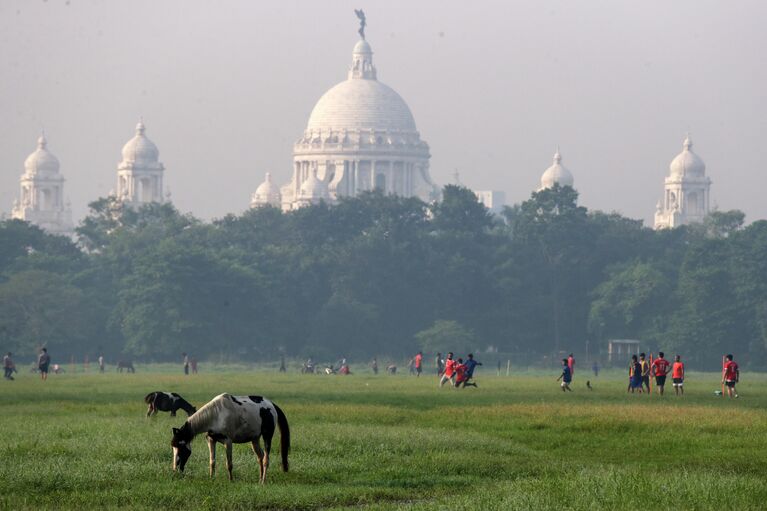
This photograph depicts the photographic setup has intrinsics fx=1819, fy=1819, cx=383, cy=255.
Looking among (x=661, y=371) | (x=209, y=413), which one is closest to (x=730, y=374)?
(x=661, y=371)

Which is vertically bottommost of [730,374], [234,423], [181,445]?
[181,445]

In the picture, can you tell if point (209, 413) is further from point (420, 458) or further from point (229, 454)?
point (420, 458)

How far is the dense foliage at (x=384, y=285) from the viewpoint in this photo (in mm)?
106438

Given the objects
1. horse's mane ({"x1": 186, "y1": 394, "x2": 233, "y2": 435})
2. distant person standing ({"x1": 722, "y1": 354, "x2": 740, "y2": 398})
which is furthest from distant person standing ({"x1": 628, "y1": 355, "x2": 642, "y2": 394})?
horse's mane ({"x1": 186, "y1": 394, "x2": 233, "y2": 435})

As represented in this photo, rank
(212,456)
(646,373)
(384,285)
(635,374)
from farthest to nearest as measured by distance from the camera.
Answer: (384,285), (646,373), (635,374), (212,456)

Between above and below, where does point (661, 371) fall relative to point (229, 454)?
above

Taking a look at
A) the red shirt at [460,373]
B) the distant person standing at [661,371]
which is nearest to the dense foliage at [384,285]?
the red shirt at [460,373]

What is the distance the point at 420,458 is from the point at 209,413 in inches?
179

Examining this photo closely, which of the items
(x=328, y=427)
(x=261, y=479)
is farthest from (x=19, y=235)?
(x=261, y=479)

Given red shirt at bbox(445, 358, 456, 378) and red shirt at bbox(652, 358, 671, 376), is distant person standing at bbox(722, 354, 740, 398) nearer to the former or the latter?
red shirt at bbox(652, 358, 671, 376)

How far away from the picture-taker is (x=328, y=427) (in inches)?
→ 1240

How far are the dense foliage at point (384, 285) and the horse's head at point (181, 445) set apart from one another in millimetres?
80060

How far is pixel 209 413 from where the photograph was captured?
74.9 feet

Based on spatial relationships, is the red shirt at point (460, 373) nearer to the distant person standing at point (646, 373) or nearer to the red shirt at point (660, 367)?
the distant person standing at point (646, 373)
